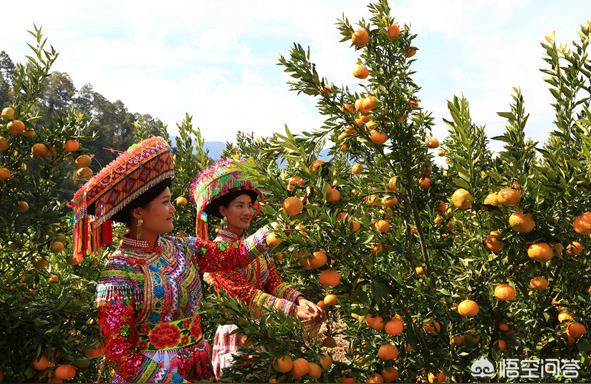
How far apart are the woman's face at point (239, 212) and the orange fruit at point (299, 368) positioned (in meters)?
1.14

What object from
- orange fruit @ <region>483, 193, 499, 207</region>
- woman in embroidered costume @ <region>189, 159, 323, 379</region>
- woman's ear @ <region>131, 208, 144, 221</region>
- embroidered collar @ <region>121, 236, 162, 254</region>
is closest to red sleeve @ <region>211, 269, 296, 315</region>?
woman in embroidered costume @ <region>189, 159, 323, 379</region>

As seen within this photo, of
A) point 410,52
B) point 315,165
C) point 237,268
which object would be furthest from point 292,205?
point 410,52

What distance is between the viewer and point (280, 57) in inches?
124

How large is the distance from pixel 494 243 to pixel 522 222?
22 centimetres

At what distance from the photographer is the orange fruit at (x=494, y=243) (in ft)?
8.05

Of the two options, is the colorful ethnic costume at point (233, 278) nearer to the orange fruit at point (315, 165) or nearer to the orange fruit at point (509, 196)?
the orange fruit at point (315, 165)

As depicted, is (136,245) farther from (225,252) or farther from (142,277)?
(225,252)

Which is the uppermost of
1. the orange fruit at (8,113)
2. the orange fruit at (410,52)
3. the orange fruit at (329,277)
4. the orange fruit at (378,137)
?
the orange fruit at (410,52)

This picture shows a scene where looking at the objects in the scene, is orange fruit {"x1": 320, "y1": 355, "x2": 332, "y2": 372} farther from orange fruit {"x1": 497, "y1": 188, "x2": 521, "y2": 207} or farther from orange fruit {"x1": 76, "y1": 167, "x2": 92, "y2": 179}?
orange fruit {"x1": 76, "y1": 167, "x2": 92, "y2": 179}

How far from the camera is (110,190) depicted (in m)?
2.40

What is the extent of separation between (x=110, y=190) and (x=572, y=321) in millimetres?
2564

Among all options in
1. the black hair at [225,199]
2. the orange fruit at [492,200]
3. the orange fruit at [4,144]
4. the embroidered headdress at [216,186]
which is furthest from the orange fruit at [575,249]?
the orange fruit at [4,144]

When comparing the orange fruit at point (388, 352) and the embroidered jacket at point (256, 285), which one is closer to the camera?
the orange fruit at point (388, 352)

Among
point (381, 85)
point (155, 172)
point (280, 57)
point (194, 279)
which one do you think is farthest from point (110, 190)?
point (381, 85)
